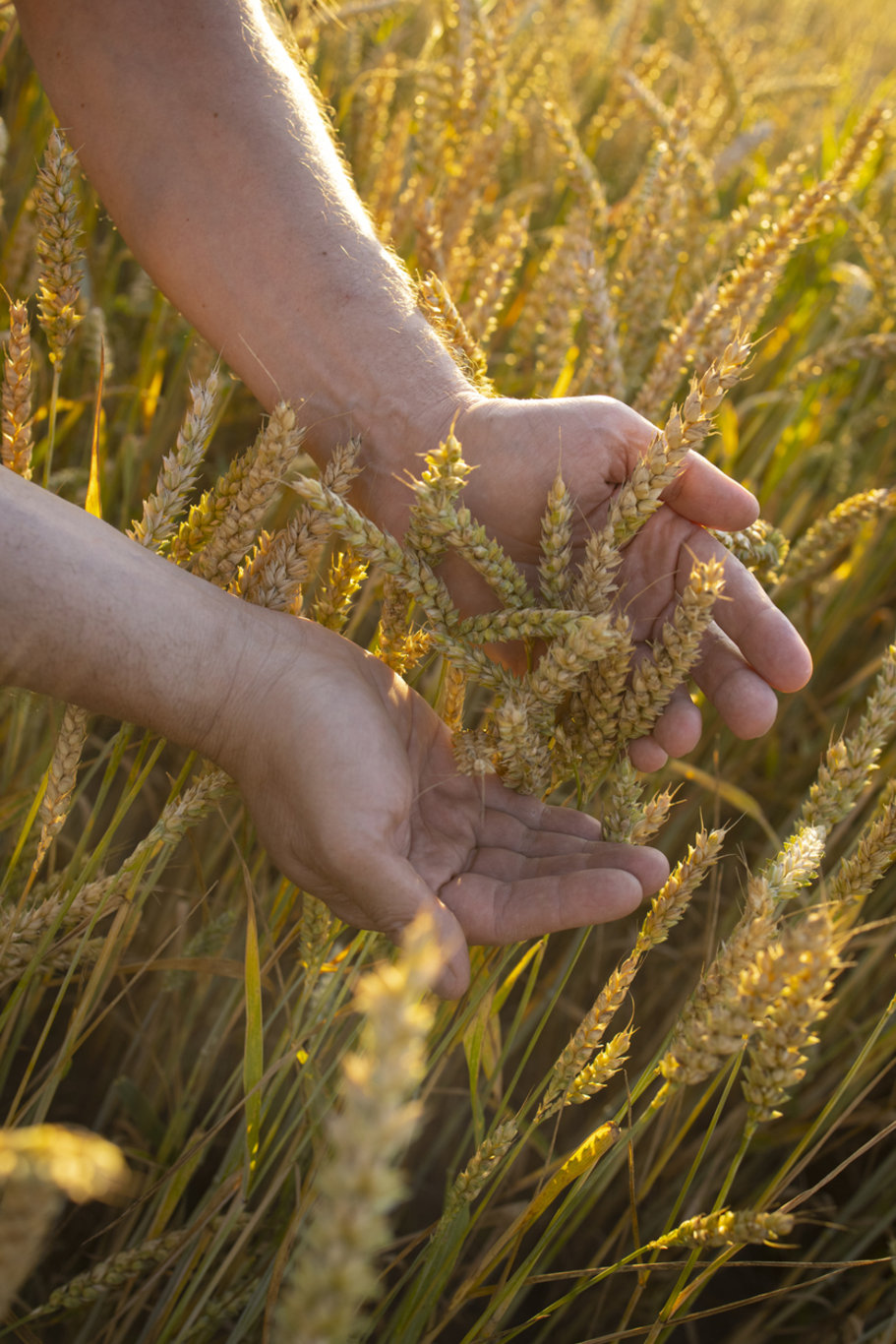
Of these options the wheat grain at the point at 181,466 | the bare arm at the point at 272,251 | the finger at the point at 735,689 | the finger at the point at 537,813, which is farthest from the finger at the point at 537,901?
the wheat grain at the point at 181,466

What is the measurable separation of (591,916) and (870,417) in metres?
1.56

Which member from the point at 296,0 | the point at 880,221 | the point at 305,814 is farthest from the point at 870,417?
the point at 305,814

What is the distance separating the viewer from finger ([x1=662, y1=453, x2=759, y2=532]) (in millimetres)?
1038

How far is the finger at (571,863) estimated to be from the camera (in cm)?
88

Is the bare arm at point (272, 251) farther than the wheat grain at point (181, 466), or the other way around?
the bare arm at point (272, 251)

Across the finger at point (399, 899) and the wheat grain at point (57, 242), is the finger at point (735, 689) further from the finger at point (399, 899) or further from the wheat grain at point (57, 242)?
the wheat grain at point (57, 242)

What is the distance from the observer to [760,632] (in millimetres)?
1021

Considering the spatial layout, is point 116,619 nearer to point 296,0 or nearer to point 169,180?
point 169,180

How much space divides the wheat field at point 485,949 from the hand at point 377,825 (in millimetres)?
44

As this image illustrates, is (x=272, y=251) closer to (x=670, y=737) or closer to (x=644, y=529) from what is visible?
(x=644, y=529)

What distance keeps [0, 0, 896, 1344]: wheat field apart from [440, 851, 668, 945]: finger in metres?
0.05

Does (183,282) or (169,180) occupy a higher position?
(169,180)

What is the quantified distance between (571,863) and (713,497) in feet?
1.52

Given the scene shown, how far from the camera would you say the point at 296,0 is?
1.40 metres
